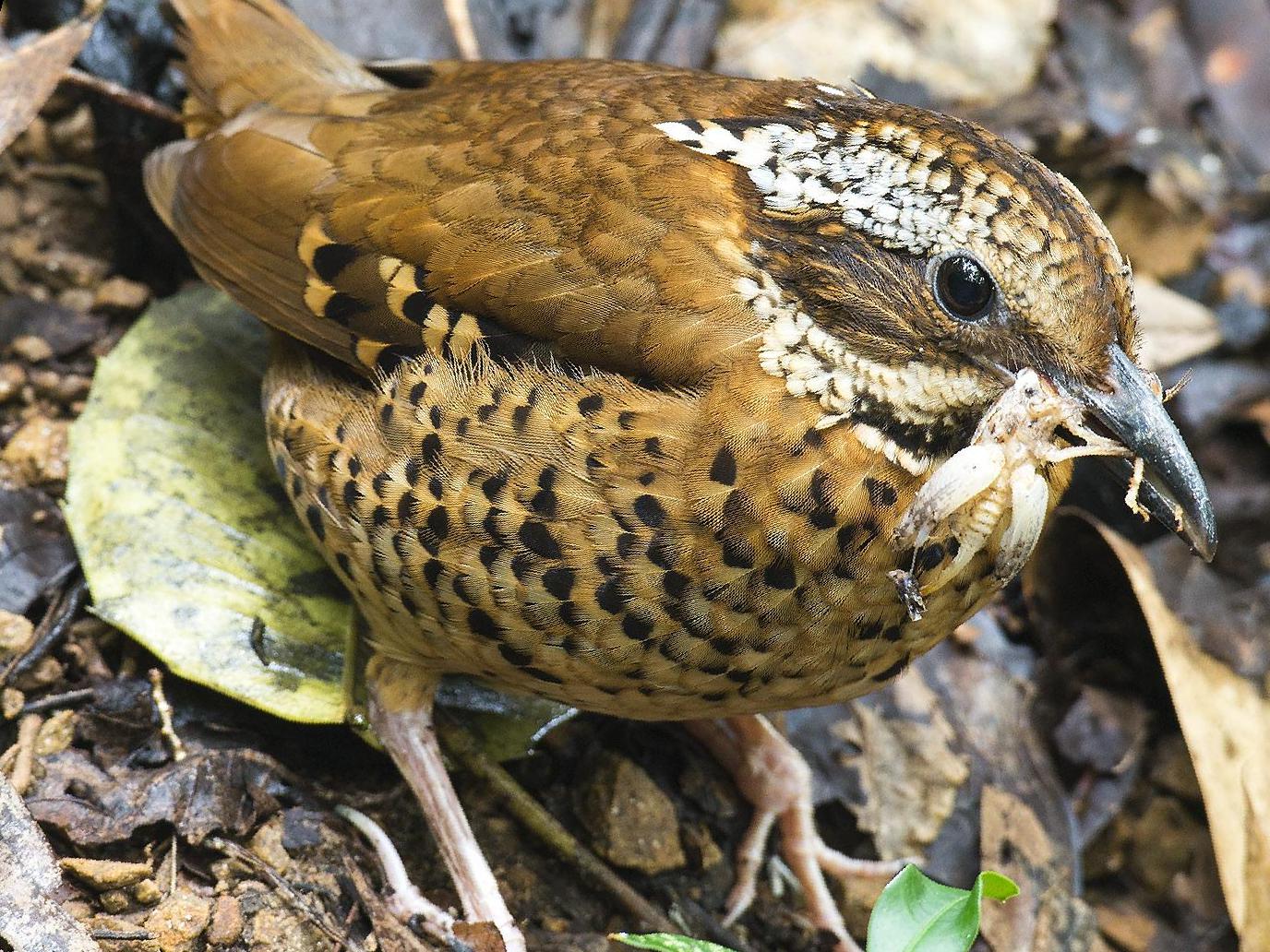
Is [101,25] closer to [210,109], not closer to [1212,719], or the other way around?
[210,109]

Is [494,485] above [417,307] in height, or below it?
below

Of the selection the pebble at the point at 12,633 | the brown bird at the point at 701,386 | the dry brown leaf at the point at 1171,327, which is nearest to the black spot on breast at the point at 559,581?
the brown bird at the point at 701,386

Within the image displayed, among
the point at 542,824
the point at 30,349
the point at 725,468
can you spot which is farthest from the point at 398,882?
the point at 30,349

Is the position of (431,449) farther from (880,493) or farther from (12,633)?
(12,633)

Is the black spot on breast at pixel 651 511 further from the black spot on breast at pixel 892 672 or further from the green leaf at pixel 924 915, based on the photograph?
the green leaf at pixel 924 915

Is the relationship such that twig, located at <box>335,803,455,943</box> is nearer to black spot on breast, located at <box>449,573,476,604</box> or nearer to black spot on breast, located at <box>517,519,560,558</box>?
black spot on breast, located at <box>449,573,476,604</box>

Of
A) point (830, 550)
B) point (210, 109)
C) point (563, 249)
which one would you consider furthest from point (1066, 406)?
point (210, 109)
